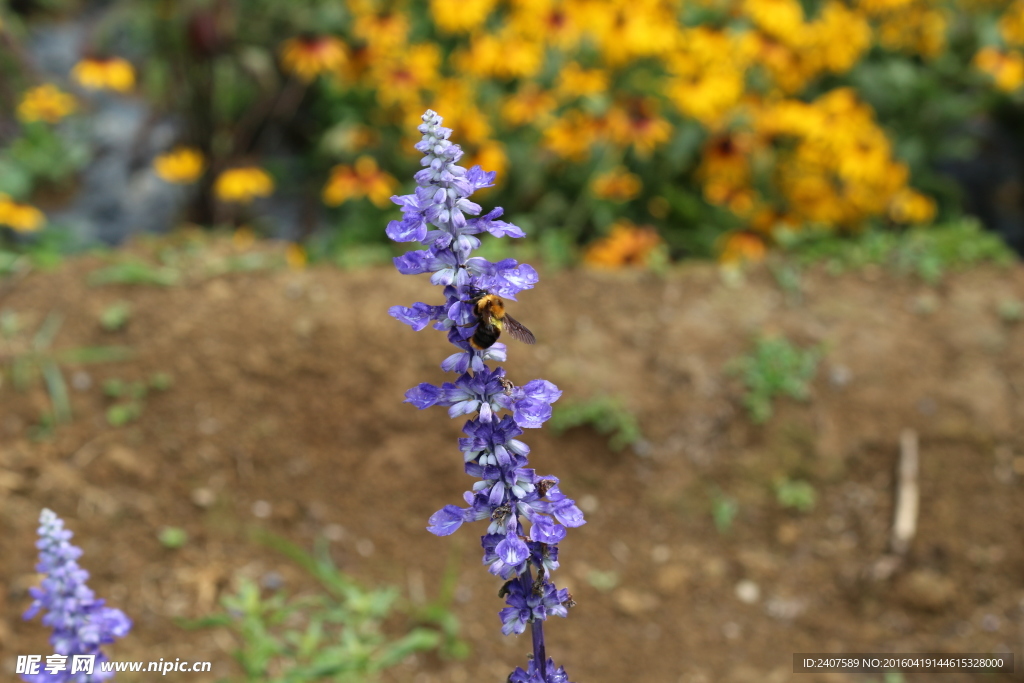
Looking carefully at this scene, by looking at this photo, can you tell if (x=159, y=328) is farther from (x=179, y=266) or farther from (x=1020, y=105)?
(x=1020, y=105)

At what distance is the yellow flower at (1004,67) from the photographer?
473 centimetres

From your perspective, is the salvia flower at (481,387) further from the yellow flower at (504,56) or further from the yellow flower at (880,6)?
the yellow flower at (880,6)

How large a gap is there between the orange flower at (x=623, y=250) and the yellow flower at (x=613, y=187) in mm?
356

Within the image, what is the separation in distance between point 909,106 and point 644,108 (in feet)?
5.51

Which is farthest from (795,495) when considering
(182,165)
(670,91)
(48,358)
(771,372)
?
(182,165)

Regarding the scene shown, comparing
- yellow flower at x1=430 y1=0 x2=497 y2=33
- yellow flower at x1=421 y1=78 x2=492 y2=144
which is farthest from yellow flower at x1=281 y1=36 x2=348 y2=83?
yellow flower at x1=430 y1=0 x2=497 y2=33

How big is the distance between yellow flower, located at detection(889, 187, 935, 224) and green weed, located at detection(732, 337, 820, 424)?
1.59m

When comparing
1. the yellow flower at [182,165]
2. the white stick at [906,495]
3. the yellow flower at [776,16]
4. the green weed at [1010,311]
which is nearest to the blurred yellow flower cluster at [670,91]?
the yellow flower at [776,16]

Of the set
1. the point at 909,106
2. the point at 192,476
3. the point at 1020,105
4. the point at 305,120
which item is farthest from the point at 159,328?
the point at 1020,105

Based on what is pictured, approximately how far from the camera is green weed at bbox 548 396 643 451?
12.4 feet

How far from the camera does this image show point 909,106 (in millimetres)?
5387

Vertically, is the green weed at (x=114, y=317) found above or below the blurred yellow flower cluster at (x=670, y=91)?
below

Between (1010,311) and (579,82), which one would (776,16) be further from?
(1010,311)

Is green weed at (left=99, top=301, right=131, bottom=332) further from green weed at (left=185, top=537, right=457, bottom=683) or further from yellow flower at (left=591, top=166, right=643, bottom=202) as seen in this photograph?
yellow flower at (left=591, top=166, right=643, bottom=202)
